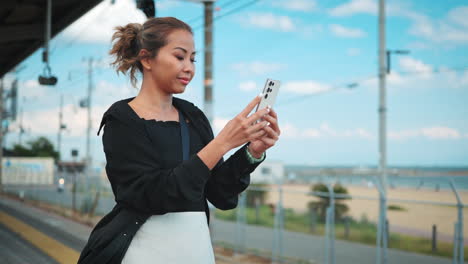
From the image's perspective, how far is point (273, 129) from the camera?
1.45 meters

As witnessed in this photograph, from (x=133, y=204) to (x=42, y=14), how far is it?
9653mm

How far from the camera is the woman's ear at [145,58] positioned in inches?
62.8

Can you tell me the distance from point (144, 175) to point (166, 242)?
8.9 inches

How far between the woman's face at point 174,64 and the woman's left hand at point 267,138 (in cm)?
29

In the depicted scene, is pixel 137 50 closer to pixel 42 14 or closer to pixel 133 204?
pixel 133 204

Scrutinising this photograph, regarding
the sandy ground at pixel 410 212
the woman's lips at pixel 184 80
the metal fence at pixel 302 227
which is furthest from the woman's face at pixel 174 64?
the sandy ground at pixel 410 212

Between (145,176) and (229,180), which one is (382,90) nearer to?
(229,180)

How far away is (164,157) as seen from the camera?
147 centimetres

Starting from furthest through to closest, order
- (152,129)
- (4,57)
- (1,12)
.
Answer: (4,57) < (1,12) < (152,129)

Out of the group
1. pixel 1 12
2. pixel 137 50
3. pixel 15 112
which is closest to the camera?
pixel 137 50

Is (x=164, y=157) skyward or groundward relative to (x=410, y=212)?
skyward

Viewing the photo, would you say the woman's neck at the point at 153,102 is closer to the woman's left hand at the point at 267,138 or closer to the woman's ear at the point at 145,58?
the woman's ear at the point at 145,58

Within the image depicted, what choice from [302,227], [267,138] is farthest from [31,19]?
[267,138]

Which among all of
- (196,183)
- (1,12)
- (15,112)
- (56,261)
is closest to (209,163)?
(196,183)
